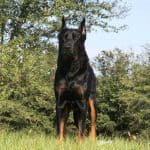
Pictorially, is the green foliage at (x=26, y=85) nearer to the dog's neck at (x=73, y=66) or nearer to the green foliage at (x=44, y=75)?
the green foliage at (x=44, y=75)

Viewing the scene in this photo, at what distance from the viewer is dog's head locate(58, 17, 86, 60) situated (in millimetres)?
8219

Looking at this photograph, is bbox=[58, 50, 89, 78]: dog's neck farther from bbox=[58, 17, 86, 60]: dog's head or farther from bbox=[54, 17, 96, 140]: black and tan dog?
bbox=[58, 17, 86, 60]: dog's head

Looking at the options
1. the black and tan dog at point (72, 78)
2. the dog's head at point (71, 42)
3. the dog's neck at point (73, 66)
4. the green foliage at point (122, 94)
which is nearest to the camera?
the dog's head at point (71, 42)

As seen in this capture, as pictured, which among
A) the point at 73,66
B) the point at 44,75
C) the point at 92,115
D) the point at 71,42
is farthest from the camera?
the point at 44,75

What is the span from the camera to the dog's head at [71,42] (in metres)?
8.22

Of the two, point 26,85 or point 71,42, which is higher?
point 71,42

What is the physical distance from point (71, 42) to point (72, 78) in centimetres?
73

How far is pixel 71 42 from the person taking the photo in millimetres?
8211

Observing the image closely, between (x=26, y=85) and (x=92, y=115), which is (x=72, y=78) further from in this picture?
(x=26, y=85)

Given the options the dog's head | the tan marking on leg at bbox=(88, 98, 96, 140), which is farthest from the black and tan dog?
the tan marking on leg at bbox=(88, 98, 96, 140)

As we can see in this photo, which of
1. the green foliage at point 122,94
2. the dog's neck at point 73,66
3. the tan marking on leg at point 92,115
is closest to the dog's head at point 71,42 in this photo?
the dog's neck at point 73,66

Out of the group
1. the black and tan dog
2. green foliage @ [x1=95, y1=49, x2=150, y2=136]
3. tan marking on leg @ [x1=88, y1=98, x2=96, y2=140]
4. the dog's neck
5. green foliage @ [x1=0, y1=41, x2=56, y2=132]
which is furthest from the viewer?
green foliage @ [x1=95, y1=49, x2=150, y2=136]

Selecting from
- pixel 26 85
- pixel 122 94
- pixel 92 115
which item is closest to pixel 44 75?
pixel 26 85

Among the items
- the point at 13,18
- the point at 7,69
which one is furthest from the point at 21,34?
the point at 7,69
